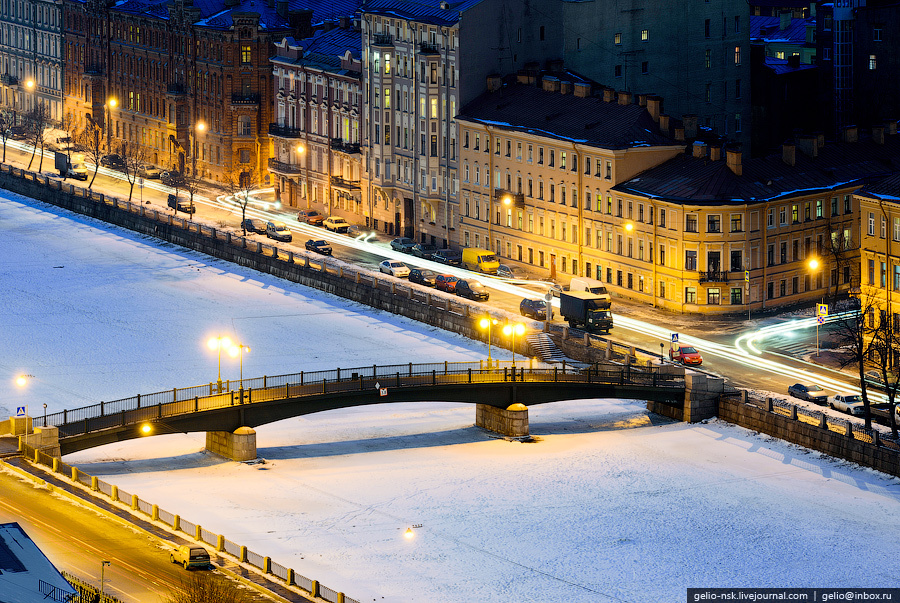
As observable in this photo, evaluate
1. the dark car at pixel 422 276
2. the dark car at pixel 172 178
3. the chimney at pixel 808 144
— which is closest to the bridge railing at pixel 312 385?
the dark car at pixel 422 276

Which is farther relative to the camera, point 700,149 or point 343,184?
point 343,184

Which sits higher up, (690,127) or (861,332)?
(690,127)

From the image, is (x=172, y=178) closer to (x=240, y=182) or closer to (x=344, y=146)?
(x=240, y=182)

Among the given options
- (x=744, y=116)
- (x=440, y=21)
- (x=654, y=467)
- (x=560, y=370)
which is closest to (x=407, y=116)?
(x=440, y=21)

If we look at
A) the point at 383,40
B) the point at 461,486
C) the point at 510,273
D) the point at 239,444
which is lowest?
the point at 461,486

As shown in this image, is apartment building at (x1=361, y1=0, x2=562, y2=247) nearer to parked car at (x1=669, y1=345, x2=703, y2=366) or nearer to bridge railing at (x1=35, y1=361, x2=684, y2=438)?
bridge railing at (x1=35, y1=361, x2=684, y2=438)

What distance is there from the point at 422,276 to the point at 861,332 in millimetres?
39237

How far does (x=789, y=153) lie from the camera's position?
147 metres

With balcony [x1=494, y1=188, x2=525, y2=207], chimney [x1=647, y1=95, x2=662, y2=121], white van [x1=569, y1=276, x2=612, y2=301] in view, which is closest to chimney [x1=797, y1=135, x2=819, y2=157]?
chimney [x1=647, y1=95, x2=662, y2=121]

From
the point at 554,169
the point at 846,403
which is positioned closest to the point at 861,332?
the point at 846,403

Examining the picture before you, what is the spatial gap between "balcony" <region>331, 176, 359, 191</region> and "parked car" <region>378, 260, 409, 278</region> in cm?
1744

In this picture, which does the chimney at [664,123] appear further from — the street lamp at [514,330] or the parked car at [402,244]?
the parked car at [402,244]

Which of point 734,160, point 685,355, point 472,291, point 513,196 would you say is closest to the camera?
point 685,355

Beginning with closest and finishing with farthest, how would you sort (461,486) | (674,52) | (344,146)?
(461,486), (674,52), (344,146)
